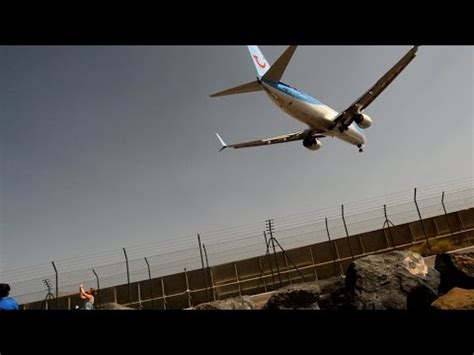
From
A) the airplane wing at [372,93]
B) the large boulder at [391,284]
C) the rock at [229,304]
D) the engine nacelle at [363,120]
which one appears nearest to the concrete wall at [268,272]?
the engine nacelle at [363,120]

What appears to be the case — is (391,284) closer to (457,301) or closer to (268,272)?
(457,301)

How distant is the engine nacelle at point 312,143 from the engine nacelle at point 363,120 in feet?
12.6

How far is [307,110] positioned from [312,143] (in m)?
3.17

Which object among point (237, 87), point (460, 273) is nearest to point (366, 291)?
point (460, 273)

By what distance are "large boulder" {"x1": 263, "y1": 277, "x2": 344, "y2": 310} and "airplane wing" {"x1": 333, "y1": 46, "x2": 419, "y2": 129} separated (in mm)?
13407

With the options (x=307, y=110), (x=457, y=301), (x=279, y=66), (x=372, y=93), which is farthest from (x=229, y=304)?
(x=372, y=93)

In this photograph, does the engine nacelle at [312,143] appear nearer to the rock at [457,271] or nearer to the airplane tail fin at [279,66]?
the airplane tail fin at [279,66]

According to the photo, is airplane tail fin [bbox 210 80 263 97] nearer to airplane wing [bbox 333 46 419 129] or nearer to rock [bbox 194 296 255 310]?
airplane wing [bbox 333 46 419 129]

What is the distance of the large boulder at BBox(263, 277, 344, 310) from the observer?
38.5 ft

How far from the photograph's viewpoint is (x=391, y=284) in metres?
9.19

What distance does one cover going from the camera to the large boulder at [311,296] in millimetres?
11727

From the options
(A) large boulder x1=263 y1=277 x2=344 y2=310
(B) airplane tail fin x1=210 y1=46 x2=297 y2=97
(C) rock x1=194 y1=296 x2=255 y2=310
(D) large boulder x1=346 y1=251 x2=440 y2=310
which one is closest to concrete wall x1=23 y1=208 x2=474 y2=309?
(A) large boulder x1=263 y1=277 x2=344 y2=310

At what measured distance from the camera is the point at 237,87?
2397cm
